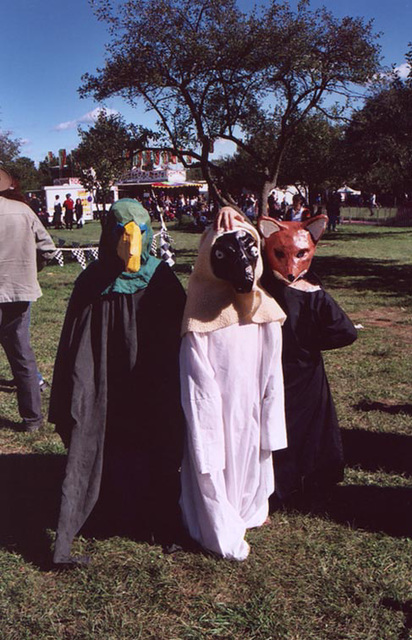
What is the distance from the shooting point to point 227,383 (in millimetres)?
2939

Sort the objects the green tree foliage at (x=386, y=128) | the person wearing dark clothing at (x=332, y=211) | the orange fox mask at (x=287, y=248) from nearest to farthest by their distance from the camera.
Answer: the orange fox mask at (x=287, y=248)
the green tree foliage at (x=386, y=128)
the person wearing dark clothing at (x=332, y=211)

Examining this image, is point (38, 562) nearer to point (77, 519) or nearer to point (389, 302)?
point (77, 519)

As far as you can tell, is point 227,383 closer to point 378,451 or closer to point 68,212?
point 378,451

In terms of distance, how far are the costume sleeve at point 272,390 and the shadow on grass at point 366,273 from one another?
8.69 metres

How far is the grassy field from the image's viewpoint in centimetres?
267

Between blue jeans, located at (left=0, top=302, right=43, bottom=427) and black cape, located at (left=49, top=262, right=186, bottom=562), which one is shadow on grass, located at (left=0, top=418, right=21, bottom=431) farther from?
black cape, located at (left=49, top=262, right=186, bottom=562)

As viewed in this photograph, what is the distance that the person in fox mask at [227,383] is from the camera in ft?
9.41

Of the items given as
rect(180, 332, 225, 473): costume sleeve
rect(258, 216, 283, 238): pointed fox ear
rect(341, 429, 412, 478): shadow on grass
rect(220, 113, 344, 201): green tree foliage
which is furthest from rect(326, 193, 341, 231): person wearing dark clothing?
rect(180, 332, 225, 473): costume sleeve

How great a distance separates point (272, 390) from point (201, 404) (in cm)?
40

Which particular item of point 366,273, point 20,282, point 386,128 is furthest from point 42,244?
point 386,128

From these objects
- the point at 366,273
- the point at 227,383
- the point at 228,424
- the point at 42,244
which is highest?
the point at 42,244

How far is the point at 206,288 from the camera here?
9.62 ft

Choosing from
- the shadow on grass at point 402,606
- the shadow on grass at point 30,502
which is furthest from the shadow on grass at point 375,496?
the shadow on grass at point 30,502

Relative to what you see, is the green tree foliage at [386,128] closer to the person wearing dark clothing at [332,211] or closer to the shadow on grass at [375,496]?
the person wearing dark clothing at [332,211]
